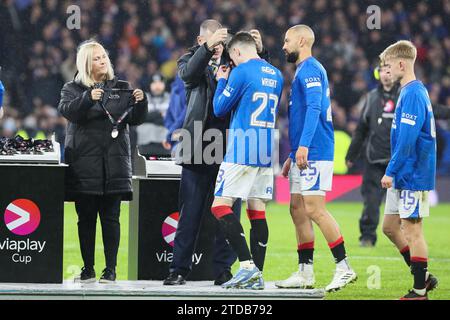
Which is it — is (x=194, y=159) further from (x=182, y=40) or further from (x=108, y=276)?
(x=182, y=40)

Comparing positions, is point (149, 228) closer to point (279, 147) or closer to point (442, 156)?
point (279, 147)

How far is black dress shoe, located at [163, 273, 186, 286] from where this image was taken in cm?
768

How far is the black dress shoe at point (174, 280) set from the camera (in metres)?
7.68

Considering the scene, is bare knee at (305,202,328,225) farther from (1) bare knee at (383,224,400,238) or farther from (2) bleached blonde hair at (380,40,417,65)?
(2) bleached blonde hair at (380,40,417,65)

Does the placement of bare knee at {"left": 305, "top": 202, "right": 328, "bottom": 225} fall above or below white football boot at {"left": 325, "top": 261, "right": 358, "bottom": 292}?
above

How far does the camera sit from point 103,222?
7.90 metres

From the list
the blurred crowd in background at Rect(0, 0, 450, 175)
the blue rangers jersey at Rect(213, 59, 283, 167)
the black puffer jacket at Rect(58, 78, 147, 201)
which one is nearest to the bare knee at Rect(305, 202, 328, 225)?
the blue rangers jersey at Rect(213, 59, 283, 167)

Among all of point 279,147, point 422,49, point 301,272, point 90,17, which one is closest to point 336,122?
point 279,147

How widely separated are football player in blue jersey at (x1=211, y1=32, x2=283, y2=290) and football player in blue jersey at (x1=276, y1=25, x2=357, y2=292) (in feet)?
0.90

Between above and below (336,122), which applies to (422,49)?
above

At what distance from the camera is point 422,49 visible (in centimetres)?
2130

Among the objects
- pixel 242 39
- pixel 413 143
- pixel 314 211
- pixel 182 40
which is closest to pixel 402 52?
pixel 413 143

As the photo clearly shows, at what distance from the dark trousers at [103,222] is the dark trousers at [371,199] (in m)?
4.53

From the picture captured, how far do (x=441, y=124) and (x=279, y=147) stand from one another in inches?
122
